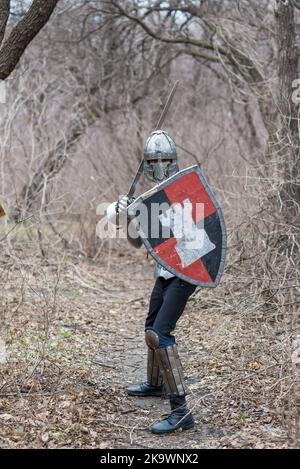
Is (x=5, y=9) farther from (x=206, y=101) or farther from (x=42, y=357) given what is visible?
(x=206, y=101)

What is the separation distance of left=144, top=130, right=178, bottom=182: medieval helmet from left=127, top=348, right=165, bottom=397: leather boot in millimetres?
1470

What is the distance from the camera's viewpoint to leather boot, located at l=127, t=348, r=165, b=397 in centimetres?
540

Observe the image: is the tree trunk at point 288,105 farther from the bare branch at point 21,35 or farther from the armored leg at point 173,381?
the armored leg at point 173,381

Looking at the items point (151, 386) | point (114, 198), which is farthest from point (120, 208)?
point (114, 198)

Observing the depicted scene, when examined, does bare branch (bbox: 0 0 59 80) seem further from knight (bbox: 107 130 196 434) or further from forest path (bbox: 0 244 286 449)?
forest path (bbox: 0 244 286 449)

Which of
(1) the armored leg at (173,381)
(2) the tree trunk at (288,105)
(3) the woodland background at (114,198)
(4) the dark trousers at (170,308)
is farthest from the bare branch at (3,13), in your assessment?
(2) the tree trunk at (288,105)

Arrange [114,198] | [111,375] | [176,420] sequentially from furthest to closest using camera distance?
[114,198] → [111,375] → [176,420]

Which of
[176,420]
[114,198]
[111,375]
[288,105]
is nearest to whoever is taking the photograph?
[176,420]

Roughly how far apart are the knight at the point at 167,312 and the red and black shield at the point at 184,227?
0.47ft

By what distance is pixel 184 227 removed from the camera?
4.70 m

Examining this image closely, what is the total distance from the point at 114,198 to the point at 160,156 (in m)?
7.86

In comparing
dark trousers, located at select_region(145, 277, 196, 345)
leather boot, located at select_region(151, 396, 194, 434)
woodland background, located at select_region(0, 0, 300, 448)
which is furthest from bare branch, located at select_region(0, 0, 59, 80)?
leather boot, located at select_region(151, 396, 194, 434)

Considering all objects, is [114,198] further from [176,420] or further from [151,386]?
[176,420]

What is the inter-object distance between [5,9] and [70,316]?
11.9ft
